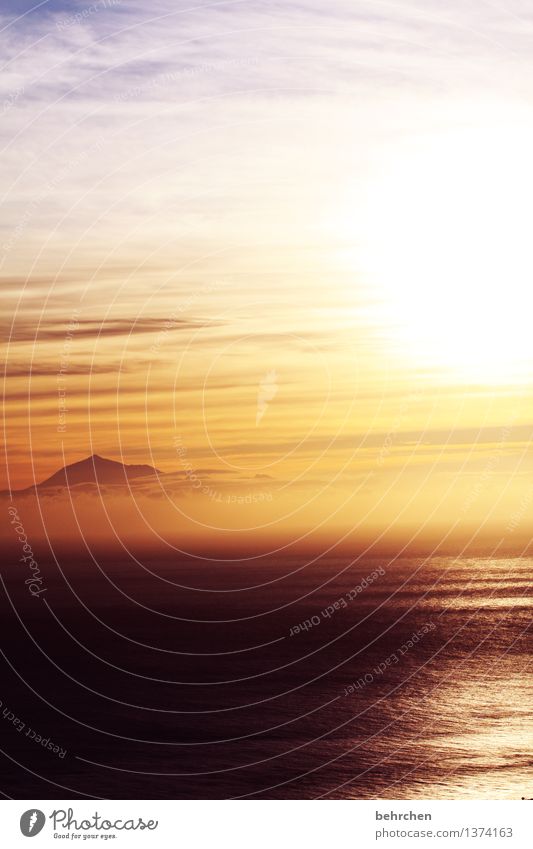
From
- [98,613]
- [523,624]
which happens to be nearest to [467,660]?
[523,624]

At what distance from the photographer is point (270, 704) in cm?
10294

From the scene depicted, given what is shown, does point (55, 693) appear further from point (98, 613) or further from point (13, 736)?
point (98, 613)

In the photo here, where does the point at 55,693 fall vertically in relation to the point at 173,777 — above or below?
above

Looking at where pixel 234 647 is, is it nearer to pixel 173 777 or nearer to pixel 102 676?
pixel 102 676

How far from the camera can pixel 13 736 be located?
9581 centimetres

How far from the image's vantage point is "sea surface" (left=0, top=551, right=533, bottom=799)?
7794cm

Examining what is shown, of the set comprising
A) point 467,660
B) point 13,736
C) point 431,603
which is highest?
point 431,603

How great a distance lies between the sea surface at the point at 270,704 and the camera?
77938mm

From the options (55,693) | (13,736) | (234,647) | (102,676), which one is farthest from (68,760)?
(234,647)

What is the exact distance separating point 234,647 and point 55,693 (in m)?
38.2
